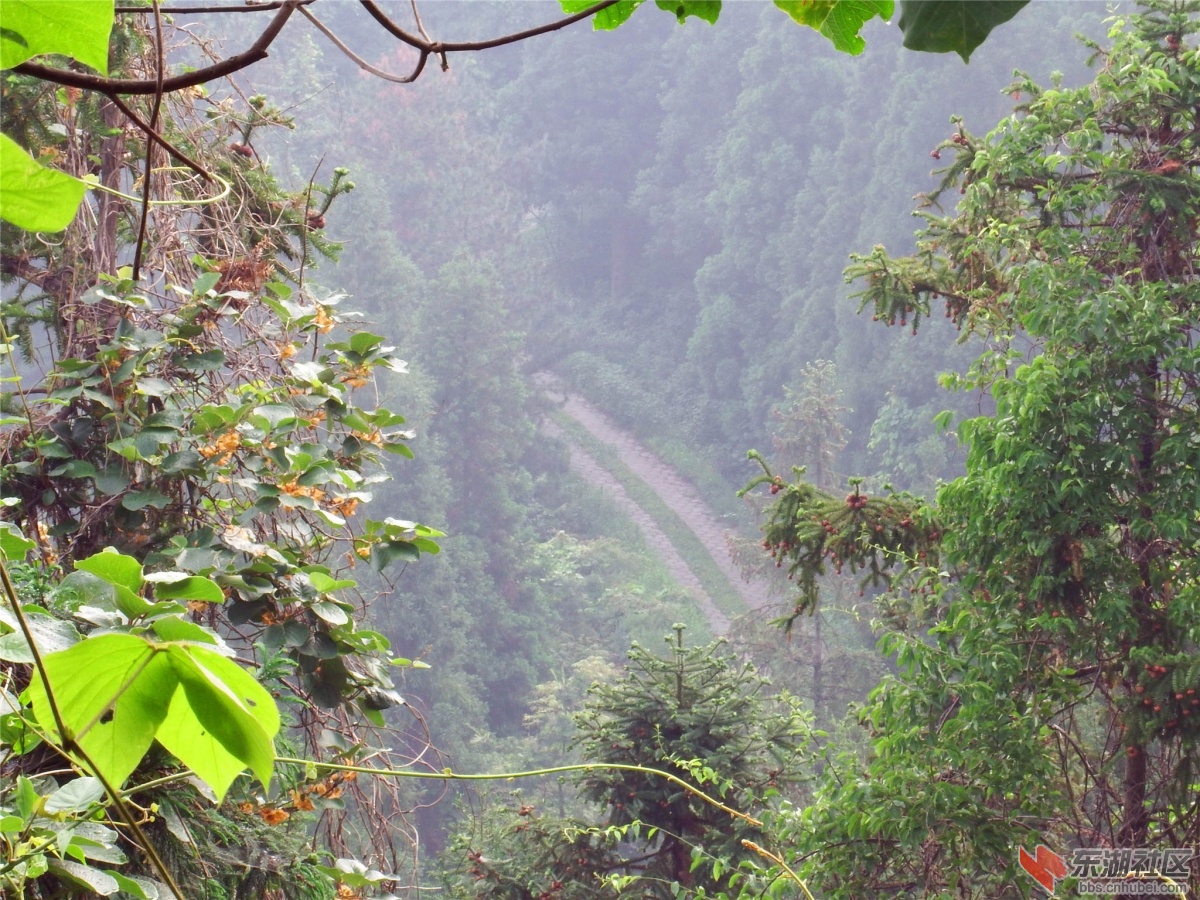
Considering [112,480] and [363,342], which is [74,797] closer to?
[112,480]

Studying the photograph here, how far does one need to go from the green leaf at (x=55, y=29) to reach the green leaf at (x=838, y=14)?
21cm

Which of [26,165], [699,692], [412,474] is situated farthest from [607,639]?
[26,165]

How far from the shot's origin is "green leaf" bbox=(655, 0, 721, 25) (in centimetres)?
35

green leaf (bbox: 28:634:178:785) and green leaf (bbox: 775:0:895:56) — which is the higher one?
green leaf (bbox: 775:0:895:56)

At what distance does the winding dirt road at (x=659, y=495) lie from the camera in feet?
43.5

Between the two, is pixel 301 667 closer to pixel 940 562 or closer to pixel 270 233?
pixel 270 233

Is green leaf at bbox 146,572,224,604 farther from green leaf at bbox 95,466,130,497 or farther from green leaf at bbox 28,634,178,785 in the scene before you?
green leaf at bbox 95,466,130,497

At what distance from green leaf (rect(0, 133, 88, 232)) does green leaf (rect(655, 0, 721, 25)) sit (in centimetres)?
21

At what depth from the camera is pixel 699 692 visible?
138 inches

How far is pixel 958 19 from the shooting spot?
247 millimetres

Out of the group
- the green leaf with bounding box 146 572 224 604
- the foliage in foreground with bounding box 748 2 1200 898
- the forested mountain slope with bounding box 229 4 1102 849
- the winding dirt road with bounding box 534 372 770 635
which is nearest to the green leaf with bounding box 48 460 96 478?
the green leaf with bounding box 146 572 224 604

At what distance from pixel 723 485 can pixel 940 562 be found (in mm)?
12751

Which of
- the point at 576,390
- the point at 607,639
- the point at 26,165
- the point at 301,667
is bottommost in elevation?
the point at 607,639

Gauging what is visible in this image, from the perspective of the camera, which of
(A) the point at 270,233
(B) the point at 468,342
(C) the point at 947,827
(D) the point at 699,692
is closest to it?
(A) the point at 270,233
